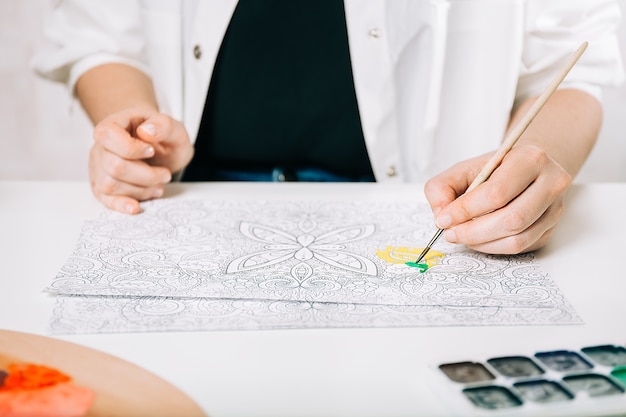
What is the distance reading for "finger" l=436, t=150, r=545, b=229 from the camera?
2.07 ft

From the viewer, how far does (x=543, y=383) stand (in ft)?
1.46

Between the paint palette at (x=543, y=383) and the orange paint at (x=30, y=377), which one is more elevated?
the orange paint at (x=30, y=377)

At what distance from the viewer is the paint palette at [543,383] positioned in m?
0.42

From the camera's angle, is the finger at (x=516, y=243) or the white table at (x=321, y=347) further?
the finger at (x=516, y=243)

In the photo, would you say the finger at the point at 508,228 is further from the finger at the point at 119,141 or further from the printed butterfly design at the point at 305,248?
the finger at the point at 119,141

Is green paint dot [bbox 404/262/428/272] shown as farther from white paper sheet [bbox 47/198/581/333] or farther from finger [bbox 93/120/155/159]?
finger [bbox 93/120/155/159]

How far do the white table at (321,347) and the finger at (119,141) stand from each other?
123mm

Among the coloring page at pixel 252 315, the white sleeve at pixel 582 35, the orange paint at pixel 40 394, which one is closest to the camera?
the orange paint at pixel 40 394

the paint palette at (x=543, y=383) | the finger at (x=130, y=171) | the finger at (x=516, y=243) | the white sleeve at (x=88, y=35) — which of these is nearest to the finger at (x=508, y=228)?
the finger at (x=516, y=243)

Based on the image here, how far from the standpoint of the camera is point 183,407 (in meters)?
0.43

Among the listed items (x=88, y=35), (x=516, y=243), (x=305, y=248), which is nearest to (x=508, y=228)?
(x=516, y=243)

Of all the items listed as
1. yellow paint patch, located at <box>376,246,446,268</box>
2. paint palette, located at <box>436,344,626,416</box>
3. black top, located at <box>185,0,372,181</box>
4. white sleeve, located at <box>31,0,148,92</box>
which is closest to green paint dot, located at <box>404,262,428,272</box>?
yellow paint patch, located at <box>376,246,446,268</box>

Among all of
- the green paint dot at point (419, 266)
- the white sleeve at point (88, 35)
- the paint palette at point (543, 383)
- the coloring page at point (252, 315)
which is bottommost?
the paint palette at point (543, 383)

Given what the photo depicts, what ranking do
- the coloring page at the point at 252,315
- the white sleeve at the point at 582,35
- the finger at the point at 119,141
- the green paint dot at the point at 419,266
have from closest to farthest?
the coloring page at the point at 252,315, the green paint dot at the point at 419,266, the finger at the point at 119,141, the white sleeve at the point at 582,35
